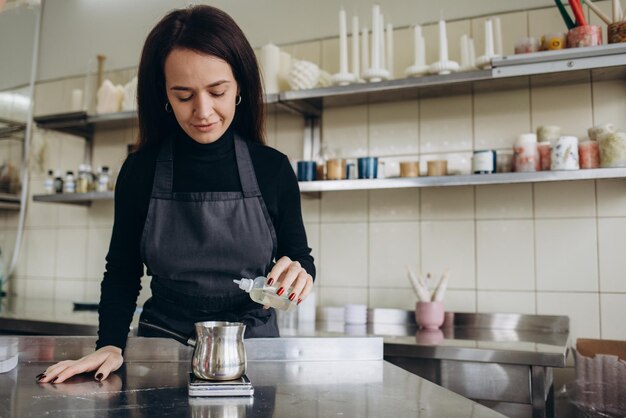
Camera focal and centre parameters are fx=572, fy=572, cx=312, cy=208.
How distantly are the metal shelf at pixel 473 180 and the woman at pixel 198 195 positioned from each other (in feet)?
3.06

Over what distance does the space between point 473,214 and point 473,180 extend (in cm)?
36

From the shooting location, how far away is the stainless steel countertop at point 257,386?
2.89 feet

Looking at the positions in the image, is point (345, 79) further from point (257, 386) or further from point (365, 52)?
point (257, 386)

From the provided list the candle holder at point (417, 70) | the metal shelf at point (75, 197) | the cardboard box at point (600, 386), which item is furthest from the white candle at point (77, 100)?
the cardboard box at point (600, 386)

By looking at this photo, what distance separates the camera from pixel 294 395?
0.99 metres

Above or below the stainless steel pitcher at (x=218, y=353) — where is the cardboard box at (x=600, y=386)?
below

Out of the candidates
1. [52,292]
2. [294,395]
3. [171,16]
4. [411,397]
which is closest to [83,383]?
[294,395]

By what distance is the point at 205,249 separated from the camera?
1.42m

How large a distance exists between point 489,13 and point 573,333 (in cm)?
145

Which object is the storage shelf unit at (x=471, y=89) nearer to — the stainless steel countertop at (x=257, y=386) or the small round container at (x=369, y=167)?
the small round container at (x=369, y=167)

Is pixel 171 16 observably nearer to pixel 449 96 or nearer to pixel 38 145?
pixel 449 96

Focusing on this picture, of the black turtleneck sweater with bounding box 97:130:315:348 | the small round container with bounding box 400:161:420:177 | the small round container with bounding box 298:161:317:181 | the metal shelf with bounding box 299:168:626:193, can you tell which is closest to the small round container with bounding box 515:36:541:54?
the metal shelf with bounding box 299:168:626:193

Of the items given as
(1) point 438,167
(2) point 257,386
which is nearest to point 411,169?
(1) point 438,167

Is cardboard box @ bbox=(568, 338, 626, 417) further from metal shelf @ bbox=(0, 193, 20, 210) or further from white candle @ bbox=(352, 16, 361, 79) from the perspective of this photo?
metal shelf @ bbox=(0, 193, 20, 210)
